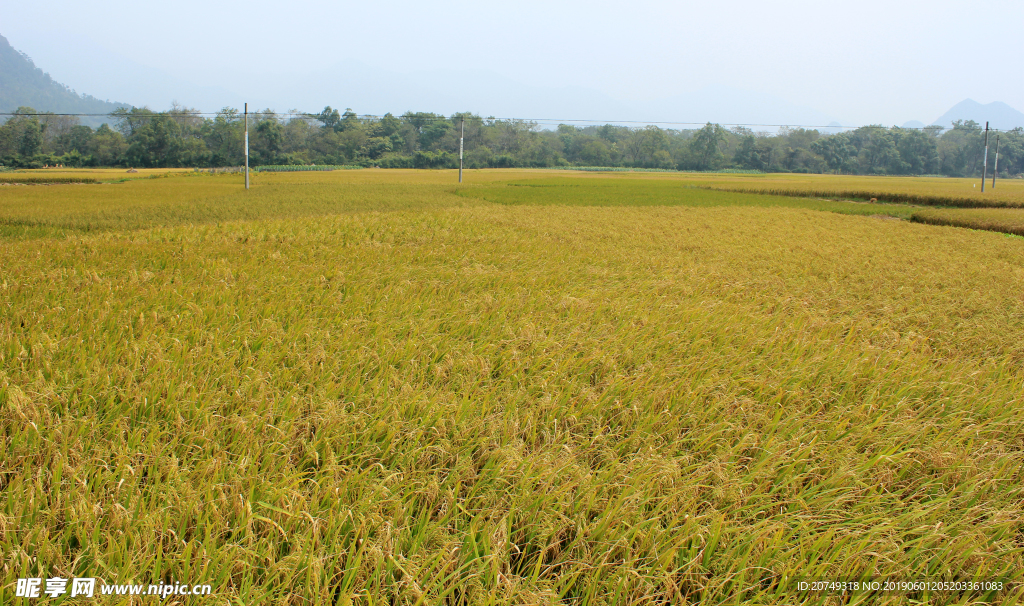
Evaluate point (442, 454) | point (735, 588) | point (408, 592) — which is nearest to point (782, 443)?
point (735, 588)

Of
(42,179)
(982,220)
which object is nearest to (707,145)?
(982,220)

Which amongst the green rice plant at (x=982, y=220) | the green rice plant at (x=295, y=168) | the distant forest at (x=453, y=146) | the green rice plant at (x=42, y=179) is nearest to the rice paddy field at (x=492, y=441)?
the green rice plant at (x=982, y=220)

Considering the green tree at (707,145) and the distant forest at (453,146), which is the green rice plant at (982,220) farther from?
the green tree at (707,145)

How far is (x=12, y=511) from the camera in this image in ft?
5.14

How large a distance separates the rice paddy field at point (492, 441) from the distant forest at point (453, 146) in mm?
40478

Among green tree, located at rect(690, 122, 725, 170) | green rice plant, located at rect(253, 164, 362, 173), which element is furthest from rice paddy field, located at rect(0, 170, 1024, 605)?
green tree, located at rect(690, 122, 725, 170)

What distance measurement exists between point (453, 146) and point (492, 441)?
2494 inches

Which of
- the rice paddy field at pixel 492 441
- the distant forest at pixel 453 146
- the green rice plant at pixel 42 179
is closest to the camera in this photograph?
the rice paddy field at pixel 492 441

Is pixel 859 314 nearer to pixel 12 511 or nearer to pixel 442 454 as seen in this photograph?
pixel 442 454

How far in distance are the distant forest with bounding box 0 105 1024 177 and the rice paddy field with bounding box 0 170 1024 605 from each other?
1594 inches

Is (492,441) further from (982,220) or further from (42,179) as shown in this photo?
(42,179)

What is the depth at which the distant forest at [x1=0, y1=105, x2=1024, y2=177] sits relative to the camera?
42.4 meters

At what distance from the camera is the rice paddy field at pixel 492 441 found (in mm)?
1545

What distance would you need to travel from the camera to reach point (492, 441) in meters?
2.21
